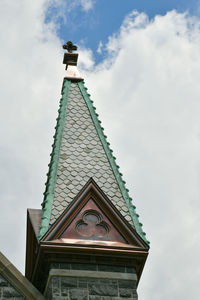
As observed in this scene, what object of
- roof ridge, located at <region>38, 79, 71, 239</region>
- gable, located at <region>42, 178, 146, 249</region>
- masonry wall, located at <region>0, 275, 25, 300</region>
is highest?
roof ridge, located at <region>38, 79, 71, 239</region>

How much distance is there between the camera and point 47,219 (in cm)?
1106

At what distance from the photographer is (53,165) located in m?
12.2

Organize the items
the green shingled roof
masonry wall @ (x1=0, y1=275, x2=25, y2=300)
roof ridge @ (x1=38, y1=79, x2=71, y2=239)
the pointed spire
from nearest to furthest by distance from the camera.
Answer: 1. masonry wall @ (x1=0, y1=275, x2=25, y2=300)
2. roof ridge @ (x1=38, y1=79, x2=71, y2=239)
3. the green shingled roof
4. the pointed spire

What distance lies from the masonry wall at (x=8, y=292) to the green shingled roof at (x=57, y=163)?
104cm

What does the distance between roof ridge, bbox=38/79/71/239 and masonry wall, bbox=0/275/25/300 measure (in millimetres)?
1017

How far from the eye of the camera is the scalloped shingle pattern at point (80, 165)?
38.0 ft

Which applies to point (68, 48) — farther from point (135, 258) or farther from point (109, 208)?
point (135, 258)

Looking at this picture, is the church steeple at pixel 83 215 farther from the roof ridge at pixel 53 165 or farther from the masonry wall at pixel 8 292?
the masonry wall at pixel 8 292

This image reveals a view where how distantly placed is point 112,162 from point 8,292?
12.5 feet

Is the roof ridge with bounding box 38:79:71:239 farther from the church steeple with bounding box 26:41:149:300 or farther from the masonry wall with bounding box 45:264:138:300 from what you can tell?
the masonry wall with bounding box 45:264:138:300

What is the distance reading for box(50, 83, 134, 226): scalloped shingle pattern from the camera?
11.6 m

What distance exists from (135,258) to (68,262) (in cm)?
125

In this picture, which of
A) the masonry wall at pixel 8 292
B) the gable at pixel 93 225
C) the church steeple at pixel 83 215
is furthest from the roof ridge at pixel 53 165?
the masonry wall at pixel 8 292

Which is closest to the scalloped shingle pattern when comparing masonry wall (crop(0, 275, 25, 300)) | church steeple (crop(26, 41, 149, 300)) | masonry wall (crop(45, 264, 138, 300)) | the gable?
church steeple (crop(26, 41, 149, 300))
